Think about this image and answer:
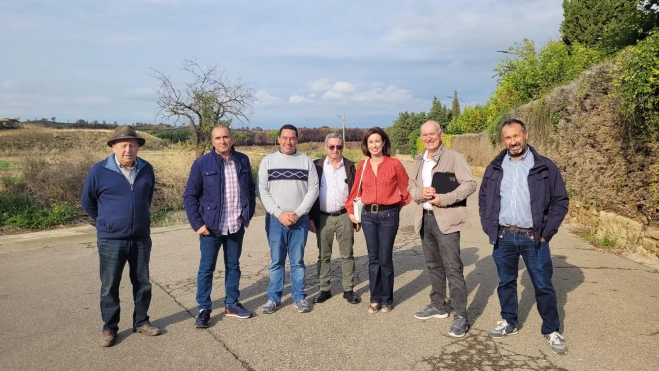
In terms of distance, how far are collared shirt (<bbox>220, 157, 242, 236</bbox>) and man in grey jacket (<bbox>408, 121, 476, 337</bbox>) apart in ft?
5.78

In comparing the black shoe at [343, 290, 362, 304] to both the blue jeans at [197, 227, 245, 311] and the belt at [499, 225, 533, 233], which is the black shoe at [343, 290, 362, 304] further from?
the belt at [499, 225, 533, 233]

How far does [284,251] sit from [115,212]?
1.76m

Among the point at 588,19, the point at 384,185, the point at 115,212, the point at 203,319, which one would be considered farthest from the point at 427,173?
the point at 588,19

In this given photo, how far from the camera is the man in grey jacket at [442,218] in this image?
4.50 meters

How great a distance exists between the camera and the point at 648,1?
9.55 m

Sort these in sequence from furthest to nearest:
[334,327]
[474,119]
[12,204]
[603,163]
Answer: [474,119] → [12,204] → [603,163] → [334,327]

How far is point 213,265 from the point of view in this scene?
15.9 ft

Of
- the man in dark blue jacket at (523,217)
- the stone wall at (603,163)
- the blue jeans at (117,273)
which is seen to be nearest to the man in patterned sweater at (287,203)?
the blue jeans at (117,273)

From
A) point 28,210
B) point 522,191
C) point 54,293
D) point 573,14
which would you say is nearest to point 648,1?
point 522,191

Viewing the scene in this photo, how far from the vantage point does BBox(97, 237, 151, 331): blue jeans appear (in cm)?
434

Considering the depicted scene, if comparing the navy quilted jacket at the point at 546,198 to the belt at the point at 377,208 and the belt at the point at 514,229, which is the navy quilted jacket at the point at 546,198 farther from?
the belt at the point at 377,208

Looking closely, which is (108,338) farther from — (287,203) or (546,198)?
(546,198)

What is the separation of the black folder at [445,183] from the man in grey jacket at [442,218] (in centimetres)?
2

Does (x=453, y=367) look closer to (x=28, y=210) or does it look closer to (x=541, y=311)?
(x=541, y=311)
